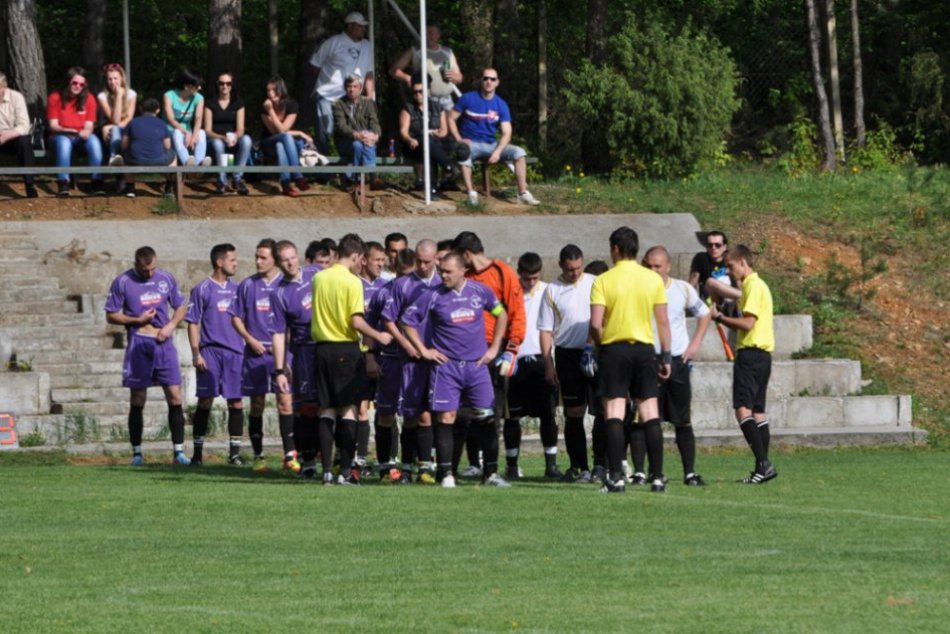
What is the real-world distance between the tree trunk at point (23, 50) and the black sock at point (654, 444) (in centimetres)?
1502

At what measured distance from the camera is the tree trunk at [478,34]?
32678 millimetres

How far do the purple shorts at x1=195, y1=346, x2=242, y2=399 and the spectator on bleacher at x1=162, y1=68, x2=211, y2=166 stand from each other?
7163 millimetres

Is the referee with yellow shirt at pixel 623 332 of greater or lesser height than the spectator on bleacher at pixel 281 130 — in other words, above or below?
below

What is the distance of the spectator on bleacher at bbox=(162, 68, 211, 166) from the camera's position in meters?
24.2

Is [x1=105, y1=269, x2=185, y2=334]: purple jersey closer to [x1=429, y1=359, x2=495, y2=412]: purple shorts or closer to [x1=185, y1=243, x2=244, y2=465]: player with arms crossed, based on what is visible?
[x1=185, y1=243, x2=244, y2=465]: player with arms crossed

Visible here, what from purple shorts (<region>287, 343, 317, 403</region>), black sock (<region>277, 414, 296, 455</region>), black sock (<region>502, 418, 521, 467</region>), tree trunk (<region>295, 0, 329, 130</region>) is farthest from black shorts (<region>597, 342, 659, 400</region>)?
tree trunk (<region>295, 0, 329, 130</region>)

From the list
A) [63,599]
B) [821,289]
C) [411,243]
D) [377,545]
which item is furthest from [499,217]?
[63,599]

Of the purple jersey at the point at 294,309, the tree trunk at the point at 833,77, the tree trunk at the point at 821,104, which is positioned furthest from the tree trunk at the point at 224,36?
the purple jersey at the point at 294,309

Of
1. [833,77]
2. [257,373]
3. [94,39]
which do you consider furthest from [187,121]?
[833,77]

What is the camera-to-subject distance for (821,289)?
2394 centimetres

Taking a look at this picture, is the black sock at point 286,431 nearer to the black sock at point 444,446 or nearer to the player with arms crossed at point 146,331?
the player with arms crossed at point 146,331

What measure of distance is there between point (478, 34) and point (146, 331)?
53.3ft

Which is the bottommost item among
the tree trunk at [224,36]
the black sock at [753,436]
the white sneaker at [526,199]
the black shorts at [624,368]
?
the black sock at [753,436]

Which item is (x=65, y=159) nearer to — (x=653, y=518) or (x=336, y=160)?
(x=336, y=160)
